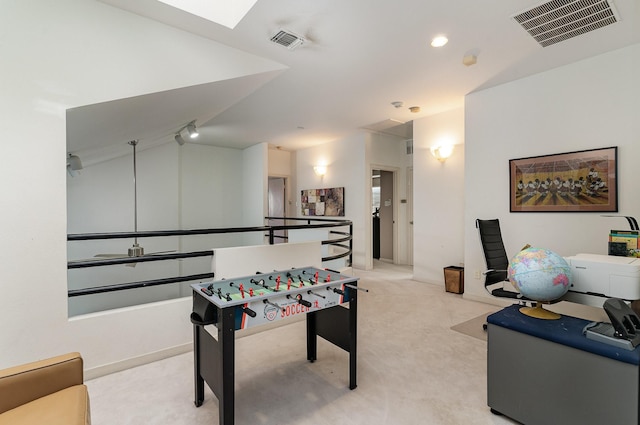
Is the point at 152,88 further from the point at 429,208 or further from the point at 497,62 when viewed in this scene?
the point at 429,208

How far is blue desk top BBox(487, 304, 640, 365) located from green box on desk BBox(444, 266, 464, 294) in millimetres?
2388

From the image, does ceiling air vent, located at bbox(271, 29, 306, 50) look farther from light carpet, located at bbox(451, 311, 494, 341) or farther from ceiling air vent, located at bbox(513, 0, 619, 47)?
light carpet, located at bbox(451, 311, 494, 341)

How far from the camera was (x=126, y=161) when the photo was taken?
17.6ft

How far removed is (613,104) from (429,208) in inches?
96.2

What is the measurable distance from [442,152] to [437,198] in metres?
0.72

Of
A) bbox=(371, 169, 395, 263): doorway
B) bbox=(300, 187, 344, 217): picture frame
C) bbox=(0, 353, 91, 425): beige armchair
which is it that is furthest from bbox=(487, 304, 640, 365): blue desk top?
bbox=(371, 169, 395, 263): doorway

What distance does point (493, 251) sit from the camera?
3.16 metres

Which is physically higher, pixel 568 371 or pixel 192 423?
pixel 568 371

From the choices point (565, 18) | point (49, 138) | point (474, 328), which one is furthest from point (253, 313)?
point (565, 18)

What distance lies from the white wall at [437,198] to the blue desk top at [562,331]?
2780mm

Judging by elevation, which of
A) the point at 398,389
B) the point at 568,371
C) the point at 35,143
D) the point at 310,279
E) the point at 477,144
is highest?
the point at 477,144

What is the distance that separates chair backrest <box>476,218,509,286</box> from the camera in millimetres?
3037

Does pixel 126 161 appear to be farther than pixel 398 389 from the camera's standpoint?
Yes

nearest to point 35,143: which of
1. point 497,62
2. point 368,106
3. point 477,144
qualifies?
point 368,106
